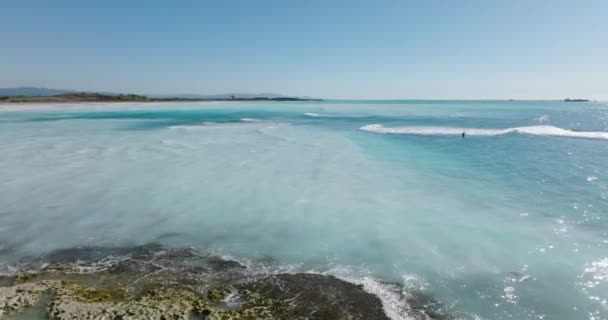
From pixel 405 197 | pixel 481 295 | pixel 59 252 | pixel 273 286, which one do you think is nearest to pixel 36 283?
pixel 59 252

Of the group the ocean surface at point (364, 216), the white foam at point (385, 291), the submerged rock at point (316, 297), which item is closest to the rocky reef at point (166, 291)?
the submerged rock at point (316, 297)

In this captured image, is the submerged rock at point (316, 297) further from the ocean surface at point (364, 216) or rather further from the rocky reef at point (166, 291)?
the ocean surface at point (364, 216)

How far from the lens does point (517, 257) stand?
334 inches

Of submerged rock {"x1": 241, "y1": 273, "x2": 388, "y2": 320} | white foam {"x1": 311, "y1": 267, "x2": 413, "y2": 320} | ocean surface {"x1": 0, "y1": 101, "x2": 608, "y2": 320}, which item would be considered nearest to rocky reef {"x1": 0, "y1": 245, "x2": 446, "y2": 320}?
submerged rock {"x1": 241, "y1": 273, "x2": 388, "y2": 320}

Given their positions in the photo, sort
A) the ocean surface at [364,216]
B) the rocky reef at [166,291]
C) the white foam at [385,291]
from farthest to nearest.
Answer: the ocean surface at [364,216]
the white foam at [385,291]
the rocky reef at [166,291]

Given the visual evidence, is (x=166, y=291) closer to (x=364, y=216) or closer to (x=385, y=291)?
(x=385, y=291)

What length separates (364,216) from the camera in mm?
11336

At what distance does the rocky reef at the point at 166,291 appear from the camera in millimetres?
6145

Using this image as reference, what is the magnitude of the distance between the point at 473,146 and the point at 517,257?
2020cm

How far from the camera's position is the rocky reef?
6145 mm

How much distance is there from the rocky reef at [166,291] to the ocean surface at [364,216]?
0.59 metres

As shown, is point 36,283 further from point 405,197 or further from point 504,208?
point 504,208

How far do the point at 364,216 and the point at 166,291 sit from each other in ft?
21.4

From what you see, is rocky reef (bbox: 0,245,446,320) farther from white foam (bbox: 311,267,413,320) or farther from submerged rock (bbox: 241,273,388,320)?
white foam (bbox: 311,267,413,320)
